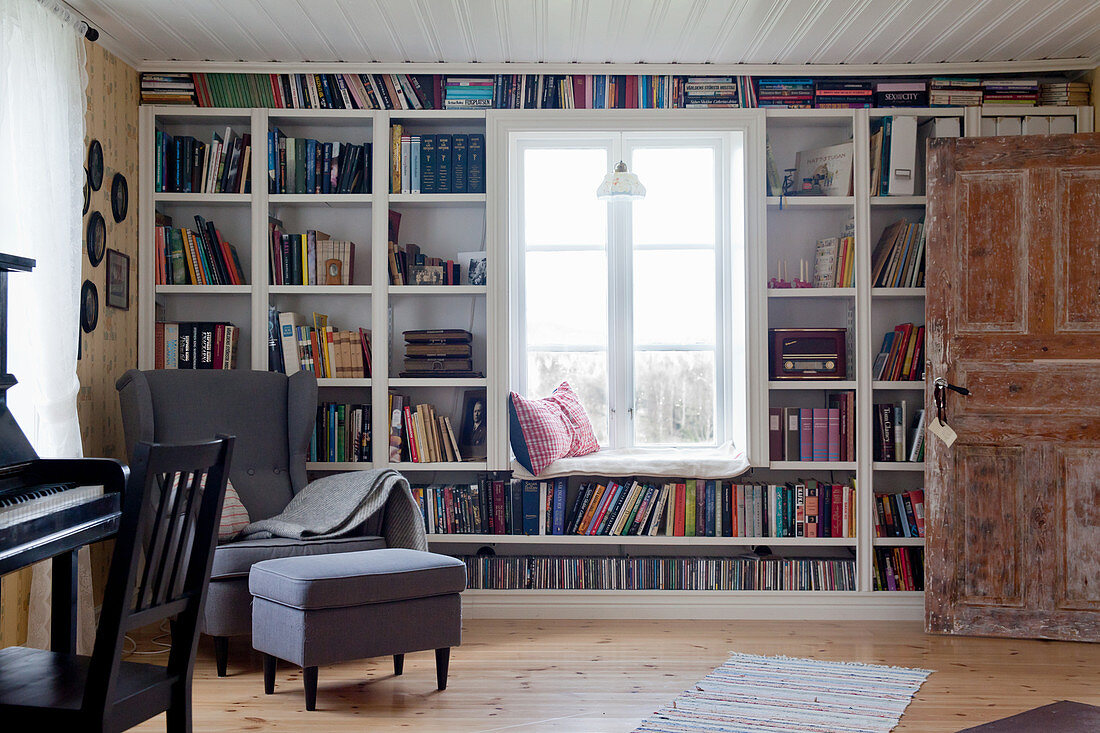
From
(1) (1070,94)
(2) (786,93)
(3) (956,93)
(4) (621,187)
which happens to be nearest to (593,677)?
(4) (621,187)

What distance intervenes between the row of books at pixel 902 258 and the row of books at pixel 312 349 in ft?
7.92

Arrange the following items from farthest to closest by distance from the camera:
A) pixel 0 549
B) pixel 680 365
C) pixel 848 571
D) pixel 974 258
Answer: pixel 680 365 < pixel 848 571 < pixel 974 258 < pixel 0 549

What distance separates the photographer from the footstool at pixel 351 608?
2.76 m

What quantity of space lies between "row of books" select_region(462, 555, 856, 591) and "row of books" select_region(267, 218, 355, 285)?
151 cm

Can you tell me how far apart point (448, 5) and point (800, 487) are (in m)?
2.57

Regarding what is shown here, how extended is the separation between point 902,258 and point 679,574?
5.83 ft

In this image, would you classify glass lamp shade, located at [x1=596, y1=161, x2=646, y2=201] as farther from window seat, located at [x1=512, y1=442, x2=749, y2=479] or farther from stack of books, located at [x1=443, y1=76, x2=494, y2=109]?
window seat, located at [x1=512, y1=442, x2=749, y2=479]

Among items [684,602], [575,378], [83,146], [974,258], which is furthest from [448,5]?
[684,602]

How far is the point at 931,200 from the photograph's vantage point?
3744mm

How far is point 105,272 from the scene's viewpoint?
3668mm

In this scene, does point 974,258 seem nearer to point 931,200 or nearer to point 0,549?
point 931,200

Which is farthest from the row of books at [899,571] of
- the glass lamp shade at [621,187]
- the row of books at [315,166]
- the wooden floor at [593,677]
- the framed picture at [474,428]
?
the row of books at [315,166]

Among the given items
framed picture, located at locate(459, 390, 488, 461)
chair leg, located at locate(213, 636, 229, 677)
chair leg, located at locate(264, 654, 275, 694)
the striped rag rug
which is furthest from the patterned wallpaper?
the striped rag rug

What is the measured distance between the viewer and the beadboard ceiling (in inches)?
132
